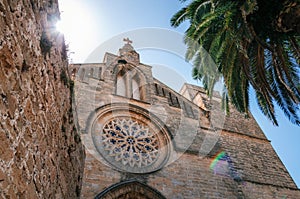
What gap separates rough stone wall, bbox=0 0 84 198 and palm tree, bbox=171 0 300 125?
2787 millimetres

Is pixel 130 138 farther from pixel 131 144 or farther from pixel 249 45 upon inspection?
pixel 249 45

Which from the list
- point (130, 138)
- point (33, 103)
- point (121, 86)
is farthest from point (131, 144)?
point (33, 103)

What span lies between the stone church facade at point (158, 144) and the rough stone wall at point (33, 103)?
129 inches

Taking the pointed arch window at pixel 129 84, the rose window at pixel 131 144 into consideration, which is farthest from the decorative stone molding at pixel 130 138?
the pointed arch window at pixel 129 84

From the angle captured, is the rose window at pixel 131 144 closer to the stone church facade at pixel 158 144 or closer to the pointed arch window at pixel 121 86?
the stone church facade at pixel 158 144

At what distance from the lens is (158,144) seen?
8.10 meters

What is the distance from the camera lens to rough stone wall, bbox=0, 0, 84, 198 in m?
1.87

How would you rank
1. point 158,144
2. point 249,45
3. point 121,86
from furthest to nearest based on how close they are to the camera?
point 121,86, point 158,144, point 249,45

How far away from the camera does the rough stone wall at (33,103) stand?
6.13ft

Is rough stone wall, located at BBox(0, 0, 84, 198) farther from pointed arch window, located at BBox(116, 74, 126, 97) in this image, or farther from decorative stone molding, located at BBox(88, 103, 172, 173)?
pointed arch window, located at BBox(116, 74, 126, 97)

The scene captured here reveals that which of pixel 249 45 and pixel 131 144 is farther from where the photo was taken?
pixel 131 144

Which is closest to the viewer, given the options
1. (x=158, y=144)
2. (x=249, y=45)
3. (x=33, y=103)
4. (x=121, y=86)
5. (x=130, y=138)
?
(x=33, y=103)

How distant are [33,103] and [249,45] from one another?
4290 mm

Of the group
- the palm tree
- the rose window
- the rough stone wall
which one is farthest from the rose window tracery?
the rough stone wall
